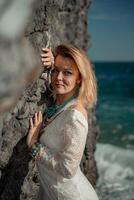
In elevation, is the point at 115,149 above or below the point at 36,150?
below

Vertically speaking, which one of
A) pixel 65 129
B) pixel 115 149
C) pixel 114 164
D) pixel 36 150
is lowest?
pixel 115 149

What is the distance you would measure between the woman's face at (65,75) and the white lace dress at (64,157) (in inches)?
3.4

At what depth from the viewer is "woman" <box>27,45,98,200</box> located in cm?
163

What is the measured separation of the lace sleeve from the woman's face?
0.46 feet

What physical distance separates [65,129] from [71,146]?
84mm

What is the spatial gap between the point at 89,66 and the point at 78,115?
0.21 m

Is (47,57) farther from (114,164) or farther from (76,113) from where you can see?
(114,164)

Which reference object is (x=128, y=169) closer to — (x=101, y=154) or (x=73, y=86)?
(x=101, y=154)

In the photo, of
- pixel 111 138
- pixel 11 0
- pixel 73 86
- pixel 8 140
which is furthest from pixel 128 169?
pixel 11 0

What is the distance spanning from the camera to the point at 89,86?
1.67 m

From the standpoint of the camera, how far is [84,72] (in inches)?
63.9

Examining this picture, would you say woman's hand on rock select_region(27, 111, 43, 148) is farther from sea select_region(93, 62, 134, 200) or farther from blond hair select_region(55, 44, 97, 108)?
sea select_region(93, 62, 134, 200)

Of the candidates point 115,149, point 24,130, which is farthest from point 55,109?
point 115,149

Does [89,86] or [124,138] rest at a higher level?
[89,86]
